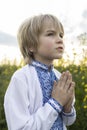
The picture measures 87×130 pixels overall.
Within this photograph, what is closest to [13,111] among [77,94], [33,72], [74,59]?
[33,72]

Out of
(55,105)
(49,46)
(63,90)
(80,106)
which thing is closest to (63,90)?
(63,90)

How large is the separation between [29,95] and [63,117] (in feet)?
1.27

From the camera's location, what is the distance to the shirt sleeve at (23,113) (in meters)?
2.76

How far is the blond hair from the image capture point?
2.97m

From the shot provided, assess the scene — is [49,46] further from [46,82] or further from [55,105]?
[55,105]

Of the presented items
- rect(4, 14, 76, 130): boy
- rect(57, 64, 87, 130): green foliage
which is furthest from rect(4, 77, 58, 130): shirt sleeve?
rect(57, 64, 87, 130): green foliage

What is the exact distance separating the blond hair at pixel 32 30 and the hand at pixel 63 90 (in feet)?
0.94

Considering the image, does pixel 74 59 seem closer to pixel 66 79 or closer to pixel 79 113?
pixel 79 113

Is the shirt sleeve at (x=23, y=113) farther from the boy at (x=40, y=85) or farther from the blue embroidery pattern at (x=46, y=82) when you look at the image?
the blue embroidery pattern at (x=46, y=82)

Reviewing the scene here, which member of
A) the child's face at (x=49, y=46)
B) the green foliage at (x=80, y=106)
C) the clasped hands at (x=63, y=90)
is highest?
the child's face at (x=49, y=46)

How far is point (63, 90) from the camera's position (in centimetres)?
288

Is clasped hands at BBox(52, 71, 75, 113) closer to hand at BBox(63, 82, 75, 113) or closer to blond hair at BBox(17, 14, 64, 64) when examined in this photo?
hand at BBox(63, 82, 75, 113)

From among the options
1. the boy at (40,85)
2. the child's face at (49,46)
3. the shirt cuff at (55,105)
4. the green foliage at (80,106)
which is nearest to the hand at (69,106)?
the boy at (40,85)

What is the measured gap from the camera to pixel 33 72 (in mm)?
2949
